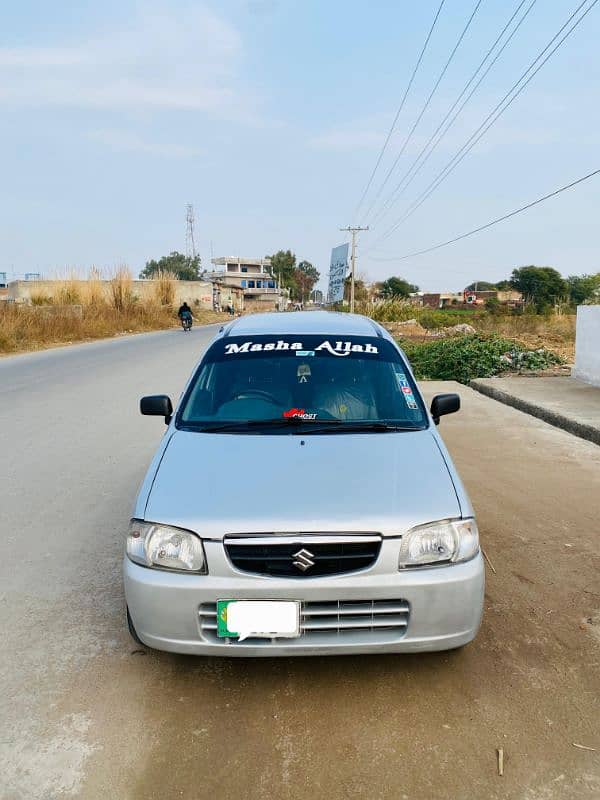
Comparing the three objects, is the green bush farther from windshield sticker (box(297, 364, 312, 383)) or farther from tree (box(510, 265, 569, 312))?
tree (box(510, 265, 569, 312))

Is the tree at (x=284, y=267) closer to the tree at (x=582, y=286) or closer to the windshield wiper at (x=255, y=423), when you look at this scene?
the tree at (x=582, y=286)

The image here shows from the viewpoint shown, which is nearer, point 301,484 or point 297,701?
point 297,701

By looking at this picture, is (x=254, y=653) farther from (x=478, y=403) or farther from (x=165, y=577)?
Answer: (x=478, y=403)

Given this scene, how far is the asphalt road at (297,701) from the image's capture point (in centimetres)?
236

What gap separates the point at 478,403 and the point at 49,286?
27.5 metres

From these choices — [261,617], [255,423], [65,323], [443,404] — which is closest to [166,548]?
[261,617]

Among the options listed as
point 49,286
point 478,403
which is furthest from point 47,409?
point 49,286

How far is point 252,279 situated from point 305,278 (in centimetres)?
2510

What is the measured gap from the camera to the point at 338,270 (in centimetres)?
7381

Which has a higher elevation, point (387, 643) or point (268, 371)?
point (268, 371)

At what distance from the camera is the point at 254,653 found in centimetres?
273

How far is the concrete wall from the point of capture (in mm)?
11678

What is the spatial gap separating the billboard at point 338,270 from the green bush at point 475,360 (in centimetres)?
5085

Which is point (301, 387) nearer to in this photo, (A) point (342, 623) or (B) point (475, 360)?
(A) point (342, 623)
